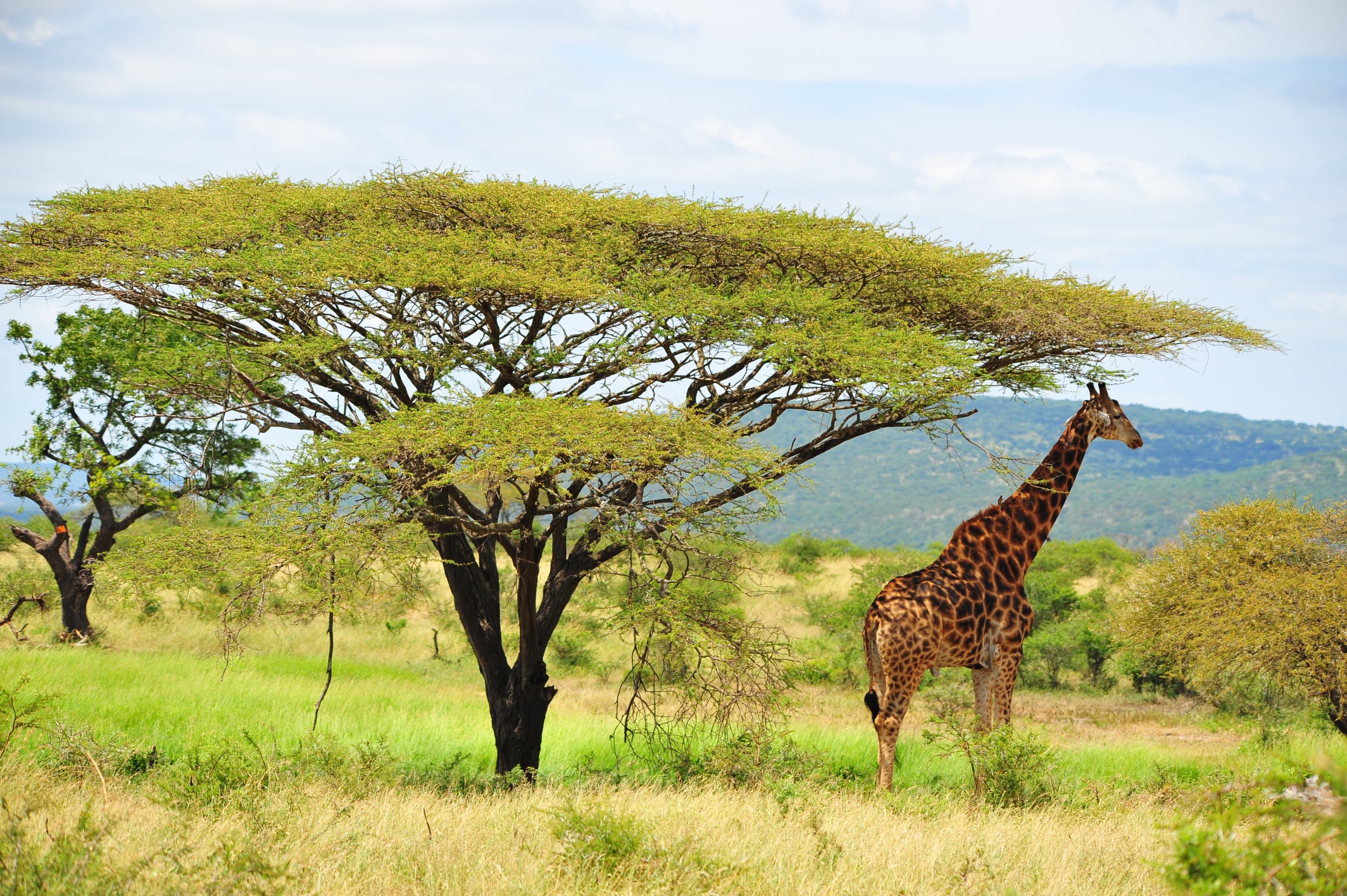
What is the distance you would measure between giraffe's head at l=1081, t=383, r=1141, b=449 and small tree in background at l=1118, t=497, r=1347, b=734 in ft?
17.0

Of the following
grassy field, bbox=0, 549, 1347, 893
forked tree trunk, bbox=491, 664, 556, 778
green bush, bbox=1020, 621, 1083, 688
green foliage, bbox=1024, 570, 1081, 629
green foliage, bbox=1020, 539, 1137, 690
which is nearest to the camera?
grassy field, bbox=0, 549, 1347, 893

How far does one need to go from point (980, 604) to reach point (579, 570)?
4.82 meters

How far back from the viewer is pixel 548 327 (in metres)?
13.5

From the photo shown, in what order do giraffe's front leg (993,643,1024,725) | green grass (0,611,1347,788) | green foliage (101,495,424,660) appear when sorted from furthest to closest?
green grass (0,611,1347,788), giraffe's front leg (993,643,1024,725), green foliage (101,495,424,660)

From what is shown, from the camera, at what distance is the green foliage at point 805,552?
140 ft

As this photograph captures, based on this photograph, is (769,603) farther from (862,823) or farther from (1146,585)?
(862,823)

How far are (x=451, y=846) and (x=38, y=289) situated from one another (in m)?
9.63

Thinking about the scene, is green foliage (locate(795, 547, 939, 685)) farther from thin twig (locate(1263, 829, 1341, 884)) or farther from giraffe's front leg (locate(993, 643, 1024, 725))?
thin twig (locate(1263, 829, 1341, 884))

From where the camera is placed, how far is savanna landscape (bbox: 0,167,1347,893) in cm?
739

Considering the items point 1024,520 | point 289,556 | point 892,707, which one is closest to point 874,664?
point 892,707

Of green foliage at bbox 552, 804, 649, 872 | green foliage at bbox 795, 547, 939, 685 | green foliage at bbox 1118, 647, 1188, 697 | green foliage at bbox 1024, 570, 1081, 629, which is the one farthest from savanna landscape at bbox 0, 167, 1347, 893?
green foliage at bbox 1024, 570, 1081, 629

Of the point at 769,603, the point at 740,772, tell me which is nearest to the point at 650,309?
the point at 740,772

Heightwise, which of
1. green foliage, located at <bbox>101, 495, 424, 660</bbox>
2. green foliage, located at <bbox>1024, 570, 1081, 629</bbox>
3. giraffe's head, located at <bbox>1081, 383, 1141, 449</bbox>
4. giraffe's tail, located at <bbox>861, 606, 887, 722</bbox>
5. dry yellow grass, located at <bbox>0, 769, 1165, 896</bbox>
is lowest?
green foliage, located at <bbox>1024, 570, 1081, 629</bbox>

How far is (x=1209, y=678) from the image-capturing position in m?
19.6
